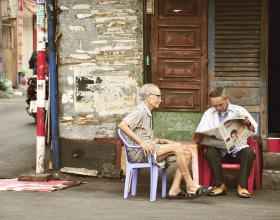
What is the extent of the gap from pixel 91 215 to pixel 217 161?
2087 mm

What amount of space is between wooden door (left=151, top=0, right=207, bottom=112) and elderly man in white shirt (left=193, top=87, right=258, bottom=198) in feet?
3.32

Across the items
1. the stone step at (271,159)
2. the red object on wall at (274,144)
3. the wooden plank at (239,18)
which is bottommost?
the stone step at (271,159)

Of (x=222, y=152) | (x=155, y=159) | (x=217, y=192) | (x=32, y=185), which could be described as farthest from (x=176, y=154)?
(x=32, y=185)

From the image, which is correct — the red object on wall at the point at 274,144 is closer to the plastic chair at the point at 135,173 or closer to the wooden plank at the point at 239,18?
the wooden plank at the point at 239,18

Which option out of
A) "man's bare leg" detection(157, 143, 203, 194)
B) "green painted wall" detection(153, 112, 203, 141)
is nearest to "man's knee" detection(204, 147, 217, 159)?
"man's bare leg" detection(157, 143, 203, 194)

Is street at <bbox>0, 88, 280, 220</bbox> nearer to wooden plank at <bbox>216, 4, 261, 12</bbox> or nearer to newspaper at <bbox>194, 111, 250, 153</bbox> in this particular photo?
newspaper at <bbox>194, 111, 250, 153</bbox>

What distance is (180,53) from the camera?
9.91 meters

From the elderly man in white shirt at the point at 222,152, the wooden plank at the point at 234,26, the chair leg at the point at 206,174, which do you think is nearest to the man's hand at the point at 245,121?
the elderly man in white shirt at the point at 222,152

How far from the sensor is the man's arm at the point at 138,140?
26.6 ft

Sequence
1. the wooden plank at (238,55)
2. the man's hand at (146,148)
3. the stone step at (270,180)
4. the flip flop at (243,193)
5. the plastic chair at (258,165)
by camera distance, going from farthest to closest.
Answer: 1. the wooden plank at (238,55)
2. the stone step at (270,180)
3. the plastic chair at (258,165)
4. the flip flop at (243,193)
5. the man's hand at (146,148)

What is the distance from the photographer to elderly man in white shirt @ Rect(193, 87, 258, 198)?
858 cm

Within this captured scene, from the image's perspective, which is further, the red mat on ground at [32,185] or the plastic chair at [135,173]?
the red mat on ground at [32,185]

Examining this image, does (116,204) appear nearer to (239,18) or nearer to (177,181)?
(177,181)

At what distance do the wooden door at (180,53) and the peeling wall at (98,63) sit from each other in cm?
25
